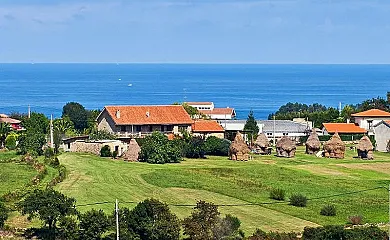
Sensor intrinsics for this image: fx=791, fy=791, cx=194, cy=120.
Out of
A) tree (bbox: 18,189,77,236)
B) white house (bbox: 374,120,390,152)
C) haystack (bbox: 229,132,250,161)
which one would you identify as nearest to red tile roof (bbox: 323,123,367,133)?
white house (bbox: 374,120,390,152)

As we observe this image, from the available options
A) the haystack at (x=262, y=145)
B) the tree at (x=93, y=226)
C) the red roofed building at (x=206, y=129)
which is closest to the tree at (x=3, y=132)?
the red roofed building at (x=206, y=129)

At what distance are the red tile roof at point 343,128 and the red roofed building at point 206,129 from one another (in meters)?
11.4

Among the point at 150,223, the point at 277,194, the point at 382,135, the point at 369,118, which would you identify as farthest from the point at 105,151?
the point at 369,118

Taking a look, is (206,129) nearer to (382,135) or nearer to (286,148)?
(286,148)

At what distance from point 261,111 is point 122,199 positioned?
119 m

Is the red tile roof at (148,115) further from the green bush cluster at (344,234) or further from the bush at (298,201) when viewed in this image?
the green bush cluster at (344,234)

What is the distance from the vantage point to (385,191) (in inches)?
1833

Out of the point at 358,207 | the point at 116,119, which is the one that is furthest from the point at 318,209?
the point at 116,119

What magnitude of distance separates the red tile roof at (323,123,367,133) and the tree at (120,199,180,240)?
1870 inches

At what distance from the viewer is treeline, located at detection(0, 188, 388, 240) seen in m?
31.2

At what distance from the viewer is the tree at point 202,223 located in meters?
31.8

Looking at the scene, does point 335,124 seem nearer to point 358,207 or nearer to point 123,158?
point 123,158

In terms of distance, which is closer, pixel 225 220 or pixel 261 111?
pixel 225 220

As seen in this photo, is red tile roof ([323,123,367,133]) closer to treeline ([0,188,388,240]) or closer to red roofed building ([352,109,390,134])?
red roofed building ([352,109,390,134])
